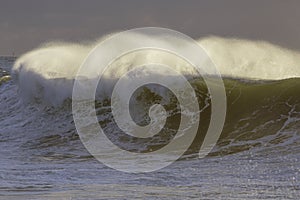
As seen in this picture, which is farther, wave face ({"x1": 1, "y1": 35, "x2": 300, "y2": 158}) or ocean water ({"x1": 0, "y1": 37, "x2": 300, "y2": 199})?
wave face ({"x1": 1, "y1": 35, "x2": 300, "y2": 158})

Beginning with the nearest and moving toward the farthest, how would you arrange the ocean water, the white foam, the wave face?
the ocean water < the wave face < the white foam

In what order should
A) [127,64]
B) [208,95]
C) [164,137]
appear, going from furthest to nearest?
[127,64] < [208,95] < [164,137]

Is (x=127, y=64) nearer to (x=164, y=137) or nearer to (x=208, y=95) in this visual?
(x=208, y=95)

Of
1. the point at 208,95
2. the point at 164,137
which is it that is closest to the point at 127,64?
the point at 208,95

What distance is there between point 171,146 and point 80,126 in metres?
3.63

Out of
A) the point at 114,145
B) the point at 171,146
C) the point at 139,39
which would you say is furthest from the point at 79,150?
the point at 139,39

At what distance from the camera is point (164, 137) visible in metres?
14.1

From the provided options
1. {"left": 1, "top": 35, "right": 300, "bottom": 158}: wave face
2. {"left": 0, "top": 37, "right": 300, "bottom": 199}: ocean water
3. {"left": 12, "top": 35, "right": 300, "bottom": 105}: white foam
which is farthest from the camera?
{"left": 12, "top": 35, "right": 300, "bottom": 105}: white foam

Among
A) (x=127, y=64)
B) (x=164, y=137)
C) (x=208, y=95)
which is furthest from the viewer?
(x=127, y=64)

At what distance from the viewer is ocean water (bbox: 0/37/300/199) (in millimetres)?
8227

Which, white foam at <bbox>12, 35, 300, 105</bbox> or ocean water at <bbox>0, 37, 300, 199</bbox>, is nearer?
ocean water at <bbox>0, 37, 300, 199</bbox>

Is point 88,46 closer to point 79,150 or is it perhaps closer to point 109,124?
point 109,124

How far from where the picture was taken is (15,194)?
26.1 feet

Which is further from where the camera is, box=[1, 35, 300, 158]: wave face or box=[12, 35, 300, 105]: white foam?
box=[12, 35, 300, 105]: white foam
